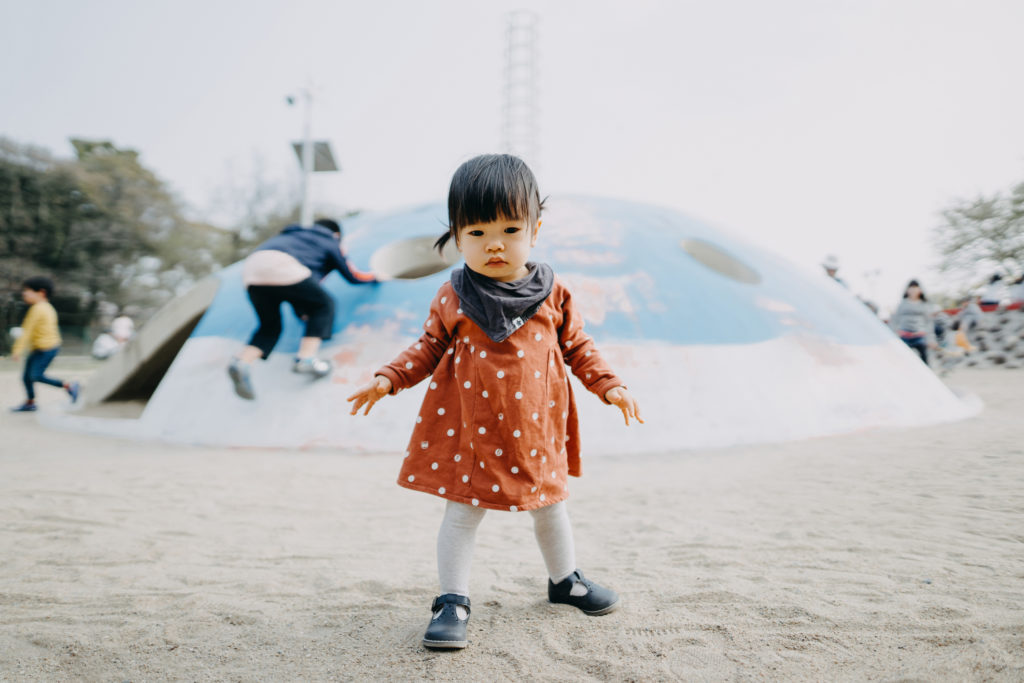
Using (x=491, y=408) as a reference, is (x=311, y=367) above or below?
below

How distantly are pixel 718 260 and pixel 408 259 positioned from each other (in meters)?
3.34

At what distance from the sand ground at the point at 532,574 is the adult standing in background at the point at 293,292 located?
1.04 metres

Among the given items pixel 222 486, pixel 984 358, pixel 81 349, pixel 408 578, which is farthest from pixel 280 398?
pixel 81 349

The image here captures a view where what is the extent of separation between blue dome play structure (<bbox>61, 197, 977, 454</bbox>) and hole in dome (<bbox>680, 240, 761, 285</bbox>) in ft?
0.05

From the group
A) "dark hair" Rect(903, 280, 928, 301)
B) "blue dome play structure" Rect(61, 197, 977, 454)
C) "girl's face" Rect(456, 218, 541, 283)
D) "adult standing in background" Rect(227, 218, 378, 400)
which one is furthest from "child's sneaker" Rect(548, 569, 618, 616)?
"dark hair" Rect(903, 280, 928, 301)

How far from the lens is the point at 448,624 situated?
1909 mm

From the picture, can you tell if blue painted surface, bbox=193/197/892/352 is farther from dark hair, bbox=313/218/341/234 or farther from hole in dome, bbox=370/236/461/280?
dark hair, bbox=313/218/341/234

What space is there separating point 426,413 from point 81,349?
96.2 feet

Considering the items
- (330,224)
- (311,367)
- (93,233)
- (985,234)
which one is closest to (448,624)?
(311,367)

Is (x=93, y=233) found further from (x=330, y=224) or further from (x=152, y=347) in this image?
(x=330, y=224)

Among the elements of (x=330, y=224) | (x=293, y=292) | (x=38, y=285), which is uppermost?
(x=330, y=224)

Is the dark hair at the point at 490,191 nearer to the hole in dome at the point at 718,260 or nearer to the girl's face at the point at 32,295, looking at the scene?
the hole in dome at the point at 718,260

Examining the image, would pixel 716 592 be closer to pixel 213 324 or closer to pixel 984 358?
pixel 213 324

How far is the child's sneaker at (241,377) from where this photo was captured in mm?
5180
